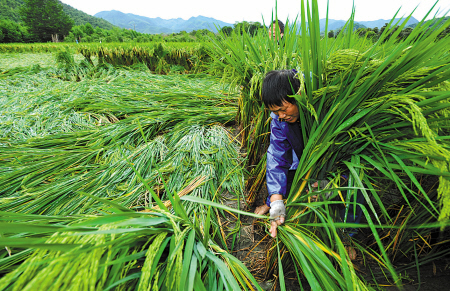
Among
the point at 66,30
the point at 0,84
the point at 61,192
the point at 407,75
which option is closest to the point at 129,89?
the point at 61,192

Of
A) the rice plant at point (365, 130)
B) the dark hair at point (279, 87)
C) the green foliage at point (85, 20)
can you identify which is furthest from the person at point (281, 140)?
the green foliage at point (85, 20)

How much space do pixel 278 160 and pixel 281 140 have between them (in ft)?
0.42

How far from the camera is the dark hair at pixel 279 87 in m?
0.96

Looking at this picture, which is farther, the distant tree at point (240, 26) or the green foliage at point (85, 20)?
the green foliage at point (85, 20)

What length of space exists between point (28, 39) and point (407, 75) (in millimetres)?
45904

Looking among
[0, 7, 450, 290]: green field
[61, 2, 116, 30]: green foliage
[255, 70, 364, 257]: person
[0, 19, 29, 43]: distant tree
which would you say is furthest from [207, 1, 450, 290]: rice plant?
[61, 2, 116, 30]: green foliage

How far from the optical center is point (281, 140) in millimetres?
1160

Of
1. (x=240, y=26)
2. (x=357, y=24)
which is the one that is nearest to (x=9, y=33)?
(x=240, y=26)

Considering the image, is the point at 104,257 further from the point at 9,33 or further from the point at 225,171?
the point at 9,33

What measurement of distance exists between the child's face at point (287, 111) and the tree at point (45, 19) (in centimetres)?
5407

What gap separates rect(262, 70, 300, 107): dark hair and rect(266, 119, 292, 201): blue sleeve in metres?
0.20

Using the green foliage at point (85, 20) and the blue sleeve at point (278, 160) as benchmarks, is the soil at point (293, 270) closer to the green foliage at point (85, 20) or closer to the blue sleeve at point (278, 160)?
the blue sleeve at point (278, 160)

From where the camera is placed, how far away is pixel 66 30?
3984 cm

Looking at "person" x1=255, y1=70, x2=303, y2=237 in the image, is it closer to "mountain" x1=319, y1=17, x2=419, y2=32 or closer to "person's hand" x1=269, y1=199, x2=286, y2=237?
"person's hand" x1=269, y1=199, x2=286, y2=237
